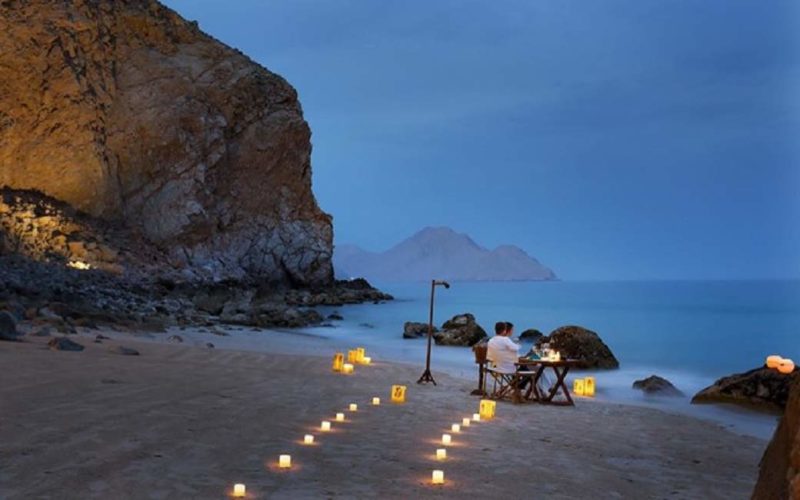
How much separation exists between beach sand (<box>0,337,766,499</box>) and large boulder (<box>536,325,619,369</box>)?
7149mm

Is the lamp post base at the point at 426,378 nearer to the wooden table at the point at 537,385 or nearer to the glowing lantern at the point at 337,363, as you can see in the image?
the glowing lantern at the point at 337,363

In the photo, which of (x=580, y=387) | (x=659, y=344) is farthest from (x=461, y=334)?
(x=659, y=344)

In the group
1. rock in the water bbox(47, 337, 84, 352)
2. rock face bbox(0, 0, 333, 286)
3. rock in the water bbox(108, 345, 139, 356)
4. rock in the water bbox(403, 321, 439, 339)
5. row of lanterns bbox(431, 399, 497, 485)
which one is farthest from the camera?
rock face bbox(0, 0, 333, 286)

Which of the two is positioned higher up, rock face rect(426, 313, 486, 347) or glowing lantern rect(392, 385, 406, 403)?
rock face rect(426, 313, 486, 347)

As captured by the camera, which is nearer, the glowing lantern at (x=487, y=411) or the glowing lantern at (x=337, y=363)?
the glowing lantern at (x=487, y=411)

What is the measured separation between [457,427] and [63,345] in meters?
6.38

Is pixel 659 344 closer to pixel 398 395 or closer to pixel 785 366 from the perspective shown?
pixel 398 395

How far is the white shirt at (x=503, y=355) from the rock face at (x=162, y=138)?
1320 inches

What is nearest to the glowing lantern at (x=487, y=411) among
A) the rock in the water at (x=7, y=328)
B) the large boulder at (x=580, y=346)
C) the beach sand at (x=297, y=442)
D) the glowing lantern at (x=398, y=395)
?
the beach sand at (x=297, y=442)

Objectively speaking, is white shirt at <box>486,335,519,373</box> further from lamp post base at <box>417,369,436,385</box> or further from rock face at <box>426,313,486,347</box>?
rock face at <box>426,313,486,347</box>

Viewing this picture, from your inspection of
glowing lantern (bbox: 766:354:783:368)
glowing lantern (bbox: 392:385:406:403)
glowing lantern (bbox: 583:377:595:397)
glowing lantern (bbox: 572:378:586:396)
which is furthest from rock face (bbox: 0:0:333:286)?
glowing lantern (bbox: 766:354:783:368)

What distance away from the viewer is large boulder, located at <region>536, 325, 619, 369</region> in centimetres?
1819

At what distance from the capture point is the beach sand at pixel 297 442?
515cm

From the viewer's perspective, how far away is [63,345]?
1075cm
